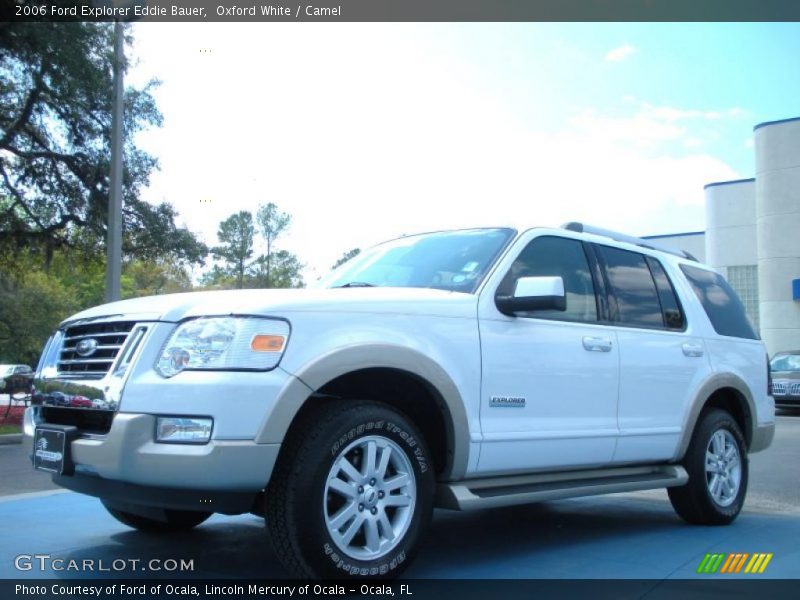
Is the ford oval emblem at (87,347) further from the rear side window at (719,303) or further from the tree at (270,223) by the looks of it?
the tree at (270,223)

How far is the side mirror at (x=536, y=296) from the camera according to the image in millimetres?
4680

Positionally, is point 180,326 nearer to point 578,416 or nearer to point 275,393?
point 275,393

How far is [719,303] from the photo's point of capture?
6.96 meters

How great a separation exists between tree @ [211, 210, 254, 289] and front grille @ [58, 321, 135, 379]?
37.0 metres

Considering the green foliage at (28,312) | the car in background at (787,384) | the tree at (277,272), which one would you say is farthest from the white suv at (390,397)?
the tree at (277,272)

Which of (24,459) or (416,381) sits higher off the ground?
(416,381)

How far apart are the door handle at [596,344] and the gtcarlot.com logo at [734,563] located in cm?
133

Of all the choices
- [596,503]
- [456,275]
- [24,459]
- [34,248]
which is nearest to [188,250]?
[34,248]

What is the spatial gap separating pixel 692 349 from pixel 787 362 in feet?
58.3

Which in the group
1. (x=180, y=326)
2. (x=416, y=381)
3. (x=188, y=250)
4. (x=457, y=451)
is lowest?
(x=457, y=451)

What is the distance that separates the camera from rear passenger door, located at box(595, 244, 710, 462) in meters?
5.55

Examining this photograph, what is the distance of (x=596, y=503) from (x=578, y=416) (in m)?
2.47

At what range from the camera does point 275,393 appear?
12.3 ft

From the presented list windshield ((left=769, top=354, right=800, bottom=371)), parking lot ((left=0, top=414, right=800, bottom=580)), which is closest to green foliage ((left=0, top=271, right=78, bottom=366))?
windshield ((left=769, top=354, right=800, bottom=371))
